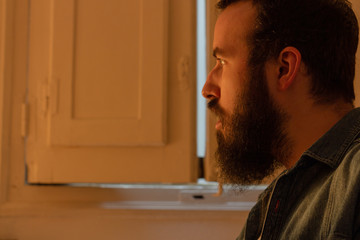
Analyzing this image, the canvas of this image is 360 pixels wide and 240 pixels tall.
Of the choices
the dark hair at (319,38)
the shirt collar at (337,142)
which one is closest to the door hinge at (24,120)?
the dark hair at (319,38)

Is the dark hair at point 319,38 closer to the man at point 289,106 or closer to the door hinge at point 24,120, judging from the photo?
the man at point 289,106

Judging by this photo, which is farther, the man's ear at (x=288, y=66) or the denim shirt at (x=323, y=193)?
the man's ear at (x=288, y=66)

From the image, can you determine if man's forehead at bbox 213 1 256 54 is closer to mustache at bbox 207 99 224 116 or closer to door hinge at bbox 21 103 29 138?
mustache at bbox 207 99 224 116

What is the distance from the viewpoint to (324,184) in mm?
642

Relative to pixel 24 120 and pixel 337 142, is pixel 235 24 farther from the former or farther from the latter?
pixel 24 120

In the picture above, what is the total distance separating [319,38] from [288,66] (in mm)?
85

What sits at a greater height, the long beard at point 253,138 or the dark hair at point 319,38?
the dark hair at point 319,38

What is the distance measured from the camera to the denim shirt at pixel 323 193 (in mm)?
555

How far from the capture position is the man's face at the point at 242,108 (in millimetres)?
874

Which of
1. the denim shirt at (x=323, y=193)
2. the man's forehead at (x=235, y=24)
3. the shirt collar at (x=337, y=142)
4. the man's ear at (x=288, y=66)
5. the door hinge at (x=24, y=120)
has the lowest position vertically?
the denim shirt at (x=323, y=193)

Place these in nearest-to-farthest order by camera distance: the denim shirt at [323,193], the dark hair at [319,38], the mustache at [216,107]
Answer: the denim shirt at [323,193]
the dark hair at [319,38]
the mustache at [216,107]

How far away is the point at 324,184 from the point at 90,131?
101cm

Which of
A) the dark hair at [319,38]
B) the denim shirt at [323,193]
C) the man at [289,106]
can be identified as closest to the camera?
the denim shirt at [323,193]

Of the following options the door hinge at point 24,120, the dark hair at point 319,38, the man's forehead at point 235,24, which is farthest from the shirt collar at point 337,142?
the door hinge at point 24,120
